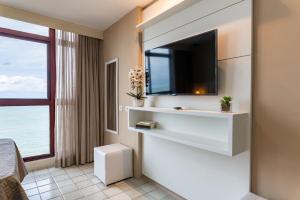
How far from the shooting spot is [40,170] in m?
3.20

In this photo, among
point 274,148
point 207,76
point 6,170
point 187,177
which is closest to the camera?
point 6,170

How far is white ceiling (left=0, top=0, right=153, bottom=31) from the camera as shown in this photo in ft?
8.70

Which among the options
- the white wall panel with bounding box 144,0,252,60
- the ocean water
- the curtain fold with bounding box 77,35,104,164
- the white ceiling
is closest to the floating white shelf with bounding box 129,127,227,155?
the white wall panel with bounding box 144,0,252,60

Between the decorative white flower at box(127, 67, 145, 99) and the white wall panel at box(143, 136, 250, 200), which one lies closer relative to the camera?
the white wall panel at box(143, 136, 250, 200)

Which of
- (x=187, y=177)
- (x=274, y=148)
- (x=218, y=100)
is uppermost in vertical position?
(x=218, y=100)

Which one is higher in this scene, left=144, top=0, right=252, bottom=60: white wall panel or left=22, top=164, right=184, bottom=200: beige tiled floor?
left=144, top=0, right=252, bottom=60: white wall panel

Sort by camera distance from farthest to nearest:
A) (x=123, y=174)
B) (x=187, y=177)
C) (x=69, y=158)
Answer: (x=69, y=158)
(x=123, y=174)
(x=187, y=177)

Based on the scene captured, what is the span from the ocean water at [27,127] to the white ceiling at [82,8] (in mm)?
1744

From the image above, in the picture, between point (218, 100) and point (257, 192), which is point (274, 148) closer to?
point (257, 192)

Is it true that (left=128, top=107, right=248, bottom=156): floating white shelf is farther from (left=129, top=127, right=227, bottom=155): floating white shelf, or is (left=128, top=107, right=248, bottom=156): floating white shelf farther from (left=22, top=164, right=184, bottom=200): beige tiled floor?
(left=22, top=164, right=184, bottom=200): beige tiled floor

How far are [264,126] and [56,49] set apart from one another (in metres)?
3.57

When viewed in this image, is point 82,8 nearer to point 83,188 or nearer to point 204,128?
point 204,128

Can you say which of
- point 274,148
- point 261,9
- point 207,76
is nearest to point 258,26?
point 261,9

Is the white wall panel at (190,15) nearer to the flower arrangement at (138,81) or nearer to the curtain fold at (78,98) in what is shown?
the flower arrangement at (138,81)
